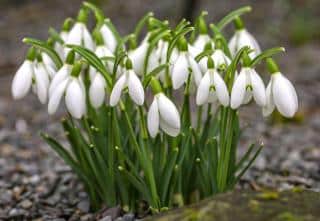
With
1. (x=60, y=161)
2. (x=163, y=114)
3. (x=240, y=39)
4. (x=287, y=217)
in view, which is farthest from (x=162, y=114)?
(x=60, y=161)

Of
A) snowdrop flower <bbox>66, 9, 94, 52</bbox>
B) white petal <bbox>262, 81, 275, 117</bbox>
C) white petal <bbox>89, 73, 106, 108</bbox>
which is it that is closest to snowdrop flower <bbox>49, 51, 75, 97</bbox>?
white petal <bbox>89, 73, 106, 108</bbox>

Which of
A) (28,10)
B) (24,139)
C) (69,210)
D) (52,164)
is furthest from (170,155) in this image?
(28,10)

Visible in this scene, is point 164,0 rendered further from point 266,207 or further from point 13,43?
point 266,207

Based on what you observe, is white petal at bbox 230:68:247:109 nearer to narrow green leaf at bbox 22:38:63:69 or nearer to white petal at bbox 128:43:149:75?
white petal at bbox 128:43:149:75

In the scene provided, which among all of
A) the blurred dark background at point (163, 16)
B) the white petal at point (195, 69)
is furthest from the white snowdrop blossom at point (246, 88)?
the blurred dark background at point (163, 16)

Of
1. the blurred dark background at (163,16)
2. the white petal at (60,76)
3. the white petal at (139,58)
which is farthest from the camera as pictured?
the blurred dark background at (163,16)

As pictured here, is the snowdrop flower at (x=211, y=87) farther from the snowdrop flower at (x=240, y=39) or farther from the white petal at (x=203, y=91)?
the snowdrop flower at (x=240, y=39)
